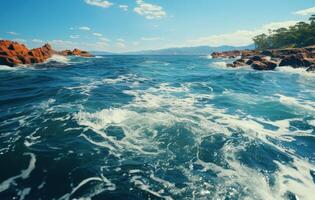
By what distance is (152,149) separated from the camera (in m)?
8.20

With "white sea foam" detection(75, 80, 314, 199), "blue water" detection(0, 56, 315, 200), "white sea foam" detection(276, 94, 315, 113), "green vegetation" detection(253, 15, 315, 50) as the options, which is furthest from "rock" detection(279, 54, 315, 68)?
"green vegetation" detection(253, 15, 315, 50)

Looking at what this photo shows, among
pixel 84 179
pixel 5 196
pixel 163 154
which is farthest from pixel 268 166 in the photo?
pixel 5 196

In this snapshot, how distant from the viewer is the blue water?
6086 mm

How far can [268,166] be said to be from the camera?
741cm

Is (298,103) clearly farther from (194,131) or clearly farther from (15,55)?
(15,55)

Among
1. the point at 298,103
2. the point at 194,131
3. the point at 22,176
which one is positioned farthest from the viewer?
the point at 298,103

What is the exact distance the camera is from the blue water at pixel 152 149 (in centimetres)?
609

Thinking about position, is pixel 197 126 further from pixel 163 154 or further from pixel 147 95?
pixel 147 95

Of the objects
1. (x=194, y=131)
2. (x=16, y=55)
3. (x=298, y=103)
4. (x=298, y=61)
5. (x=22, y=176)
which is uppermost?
(x=16, y=55)

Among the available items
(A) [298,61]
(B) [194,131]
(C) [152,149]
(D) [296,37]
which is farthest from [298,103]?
(D) [296,37]

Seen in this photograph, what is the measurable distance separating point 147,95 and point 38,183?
444 inches

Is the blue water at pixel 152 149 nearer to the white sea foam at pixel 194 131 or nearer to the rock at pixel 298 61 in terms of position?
the white sea foam at pixel 194 131

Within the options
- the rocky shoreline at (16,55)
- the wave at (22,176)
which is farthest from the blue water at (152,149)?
the rocky shoreline at (16,55)

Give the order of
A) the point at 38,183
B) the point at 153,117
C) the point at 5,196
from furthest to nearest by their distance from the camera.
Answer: the point at 153,117, the point at 38,183, the point at 5,196
